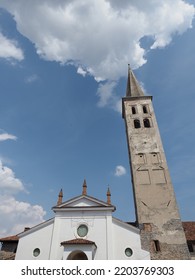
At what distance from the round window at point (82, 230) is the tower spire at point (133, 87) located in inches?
693

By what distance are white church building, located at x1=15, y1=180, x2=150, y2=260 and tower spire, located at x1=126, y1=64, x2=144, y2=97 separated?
15.2 m

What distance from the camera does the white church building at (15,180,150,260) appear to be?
15891 mm

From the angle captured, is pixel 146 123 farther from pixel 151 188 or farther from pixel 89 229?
pixel 89 229

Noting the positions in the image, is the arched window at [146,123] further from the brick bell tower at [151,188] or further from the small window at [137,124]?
the small window at [137,124]

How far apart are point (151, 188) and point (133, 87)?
15163 mm

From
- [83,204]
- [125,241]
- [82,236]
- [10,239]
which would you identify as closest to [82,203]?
[83,204]

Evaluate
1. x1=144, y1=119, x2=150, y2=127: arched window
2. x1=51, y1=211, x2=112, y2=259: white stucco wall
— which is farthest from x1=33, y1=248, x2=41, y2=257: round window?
x1=144, y1=119, x2=150, y2=127: arched window

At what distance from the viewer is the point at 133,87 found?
28.5m
